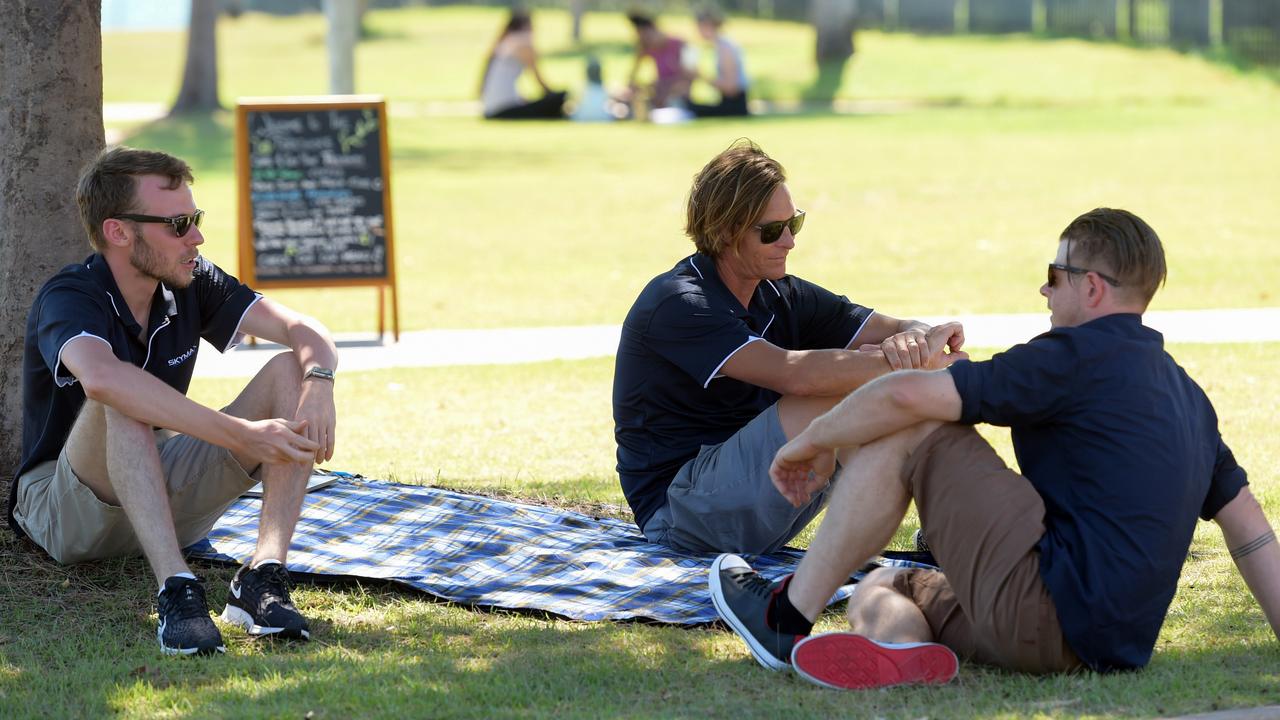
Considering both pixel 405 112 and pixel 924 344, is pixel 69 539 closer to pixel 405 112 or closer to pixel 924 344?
pixel 924 344

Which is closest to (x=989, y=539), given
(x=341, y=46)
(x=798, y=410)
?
(x=798, y=410)

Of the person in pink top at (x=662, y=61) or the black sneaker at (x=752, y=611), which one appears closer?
the black sneaker at (x=752, y=611)

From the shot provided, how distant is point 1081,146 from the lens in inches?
845

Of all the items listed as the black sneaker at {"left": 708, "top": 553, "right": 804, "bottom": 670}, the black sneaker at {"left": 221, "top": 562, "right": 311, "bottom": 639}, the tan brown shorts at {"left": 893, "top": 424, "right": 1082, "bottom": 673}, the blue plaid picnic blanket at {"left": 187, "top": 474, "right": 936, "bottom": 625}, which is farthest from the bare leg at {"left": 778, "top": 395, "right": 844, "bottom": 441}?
the black sneaker at {"left": 221, "top": 562, "right": 311, "bottom": 639}

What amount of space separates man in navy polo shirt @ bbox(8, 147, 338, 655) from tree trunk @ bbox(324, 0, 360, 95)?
40.1ft

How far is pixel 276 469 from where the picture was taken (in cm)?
475

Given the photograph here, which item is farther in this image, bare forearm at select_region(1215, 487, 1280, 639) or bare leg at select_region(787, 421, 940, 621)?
bare forearm at select_region(1215, 487, 1280, 639)

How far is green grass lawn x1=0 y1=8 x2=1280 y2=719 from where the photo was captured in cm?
410

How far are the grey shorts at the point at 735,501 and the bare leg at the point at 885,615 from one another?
2.37ft

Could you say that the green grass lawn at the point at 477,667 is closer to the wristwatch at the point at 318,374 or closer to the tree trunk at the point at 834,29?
the wristwatch at the point at 318,374

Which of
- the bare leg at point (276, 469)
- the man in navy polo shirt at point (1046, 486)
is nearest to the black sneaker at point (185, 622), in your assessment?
the bare leg at point (276, 469)

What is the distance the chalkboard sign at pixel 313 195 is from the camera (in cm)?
1039

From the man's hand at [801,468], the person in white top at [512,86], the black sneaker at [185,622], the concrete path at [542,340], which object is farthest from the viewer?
the person in white top at [512,86]

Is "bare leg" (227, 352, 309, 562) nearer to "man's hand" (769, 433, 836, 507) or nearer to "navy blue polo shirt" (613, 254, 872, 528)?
"navy blue polo shirt" (613, 254, 872, 528)
